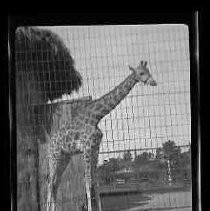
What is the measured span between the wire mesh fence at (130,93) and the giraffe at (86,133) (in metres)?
0.02

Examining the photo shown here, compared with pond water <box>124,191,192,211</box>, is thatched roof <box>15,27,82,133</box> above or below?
above

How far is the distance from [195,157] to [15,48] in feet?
2.02

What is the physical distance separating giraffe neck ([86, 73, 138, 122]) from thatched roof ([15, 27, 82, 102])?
78mm

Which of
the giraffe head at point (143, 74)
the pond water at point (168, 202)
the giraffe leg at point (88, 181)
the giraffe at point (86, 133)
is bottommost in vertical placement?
the pond water at point (168, 202)

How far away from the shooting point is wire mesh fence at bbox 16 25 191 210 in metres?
1.33

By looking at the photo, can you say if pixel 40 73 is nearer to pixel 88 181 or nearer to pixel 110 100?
pixel 110 100

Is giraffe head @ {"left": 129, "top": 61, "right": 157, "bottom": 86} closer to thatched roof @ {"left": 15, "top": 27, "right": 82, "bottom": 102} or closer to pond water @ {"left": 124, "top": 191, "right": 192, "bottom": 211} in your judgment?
thatched roof @ {"left": 15, "top": 27, "right": 82, "bottom": 102}

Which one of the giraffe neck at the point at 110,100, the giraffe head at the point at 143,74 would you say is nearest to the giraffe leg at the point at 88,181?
the giraffe neck at the point at 110,100

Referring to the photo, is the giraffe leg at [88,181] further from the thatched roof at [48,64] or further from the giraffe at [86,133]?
the thatched roof at [48,64]

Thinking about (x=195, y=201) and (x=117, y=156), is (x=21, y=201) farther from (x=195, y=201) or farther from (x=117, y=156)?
(x=195, y=201)

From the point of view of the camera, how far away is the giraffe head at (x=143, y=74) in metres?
1.30

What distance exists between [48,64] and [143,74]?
281 mm

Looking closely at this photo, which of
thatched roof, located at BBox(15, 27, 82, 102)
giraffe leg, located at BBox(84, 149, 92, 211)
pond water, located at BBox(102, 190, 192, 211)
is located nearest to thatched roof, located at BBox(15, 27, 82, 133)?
thatched roof, located at BBox(15, 27, 82, 102)

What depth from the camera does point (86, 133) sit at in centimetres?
136
